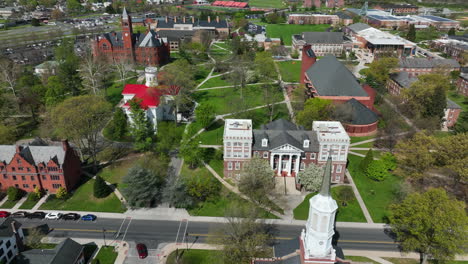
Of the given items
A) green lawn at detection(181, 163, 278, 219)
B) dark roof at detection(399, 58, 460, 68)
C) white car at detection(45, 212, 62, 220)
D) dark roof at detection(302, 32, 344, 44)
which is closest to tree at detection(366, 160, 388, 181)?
green lawn at detection(181, 163, 278, 219)

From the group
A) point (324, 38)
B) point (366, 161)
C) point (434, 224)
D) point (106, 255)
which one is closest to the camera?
point (434, 224)

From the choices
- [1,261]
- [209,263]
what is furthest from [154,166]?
[1,261]

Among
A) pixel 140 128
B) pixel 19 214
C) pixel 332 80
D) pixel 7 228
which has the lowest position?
pixel 19 214

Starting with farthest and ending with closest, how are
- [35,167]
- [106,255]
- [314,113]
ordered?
1. [314,113]
2. [35,167]
3. [106,255]

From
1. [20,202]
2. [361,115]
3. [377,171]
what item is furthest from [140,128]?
[361,115]

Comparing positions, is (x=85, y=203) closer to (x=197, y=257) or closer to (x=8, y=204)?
(x=8, y=204)

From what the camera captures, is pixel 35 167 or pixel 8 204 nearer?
pixel 8 204

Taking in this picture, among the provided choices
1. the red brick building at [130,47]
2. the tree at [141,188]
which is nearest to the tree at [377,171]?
the tree at [141,188]
